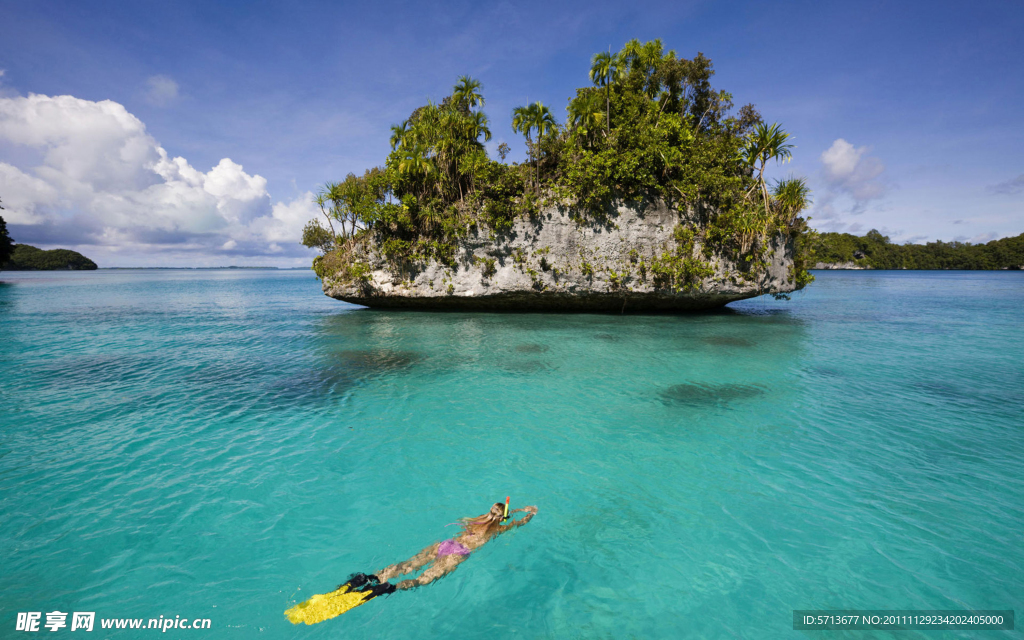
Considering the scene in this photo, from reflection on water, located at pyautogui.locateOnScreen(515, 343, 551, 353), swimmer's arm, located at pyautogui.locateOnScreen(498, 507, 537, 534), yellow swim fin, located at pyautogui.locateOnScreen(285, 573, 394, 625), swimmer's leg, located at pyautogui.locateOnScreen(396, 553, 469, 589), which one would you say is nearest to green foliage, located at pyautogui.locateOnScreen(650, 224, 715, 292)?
reflection on water, located at pyautogui.locateOnScreen(515, 343, 551, 353)

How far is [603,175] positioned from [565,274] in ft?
20.4

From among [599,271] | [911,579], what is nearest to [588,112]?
[599,271]

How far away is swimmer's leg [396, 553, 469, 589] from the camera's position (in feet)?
14.5

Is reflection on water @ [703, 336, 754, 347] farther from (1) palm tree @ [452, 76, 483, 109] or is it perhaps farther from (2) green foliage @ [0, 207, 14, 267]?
(2) green foliage @ [0, 207, 14, 267]

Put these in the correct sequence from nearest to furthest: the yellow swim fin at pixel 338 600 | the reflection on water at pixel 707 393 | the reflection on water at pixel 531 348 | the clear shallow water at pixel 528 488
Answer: the yellow swim fin at pixel 338 600
the clear shallow water at pixel 528 488
the reflection on water at pixel 707 393
the reflection on water at pixel 531 348

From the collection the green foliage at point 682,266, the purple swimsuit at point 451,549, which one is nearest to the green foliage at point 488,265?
the green foliage at point 682,266

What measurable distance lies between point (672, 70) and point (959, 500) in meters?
26.4

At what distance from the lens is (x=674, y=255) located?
22781mm

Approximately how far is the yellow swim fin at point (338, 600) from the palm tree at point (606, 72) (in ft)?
82.5

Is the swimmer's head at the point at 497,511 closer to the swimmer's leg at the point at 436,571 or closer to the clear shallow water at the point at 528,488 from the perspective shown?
the clear shallow water at the point at 528,488

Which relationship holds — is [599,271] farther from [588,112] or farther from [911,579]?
[911,579]

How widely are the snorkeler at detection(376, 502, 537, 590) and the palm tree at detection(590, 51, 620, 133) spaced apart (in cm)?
2383

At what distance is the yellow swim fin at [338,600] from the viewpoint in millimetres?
A: 4039

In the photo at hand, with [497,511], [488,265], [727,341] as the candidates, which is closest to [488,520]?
[497,511]
